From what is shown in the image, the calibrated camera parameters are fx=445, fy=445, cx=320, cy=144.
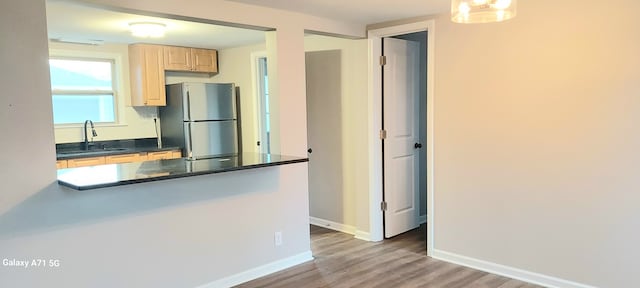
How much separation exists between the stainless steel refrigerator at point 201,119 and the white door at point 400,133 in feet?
6.15

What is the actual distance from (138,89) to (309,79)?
81.0 inches

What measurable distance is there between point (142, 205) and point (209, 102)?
262cm

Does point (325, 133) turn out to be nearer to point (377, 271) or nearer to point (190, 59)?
point (377, 271)

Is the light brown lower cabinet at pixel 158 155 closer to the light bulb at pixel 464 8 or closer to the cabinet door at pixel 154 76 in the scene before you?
the cabinet door at pixel 154 76

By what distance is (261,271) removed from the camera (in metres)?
3.49

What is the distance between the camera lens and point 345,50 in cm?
450

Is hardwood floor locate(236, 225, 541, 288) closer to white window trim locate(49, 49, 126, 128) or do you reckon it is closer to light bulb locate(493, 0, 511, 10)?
light bulb locate(493, 0, 511, 10)

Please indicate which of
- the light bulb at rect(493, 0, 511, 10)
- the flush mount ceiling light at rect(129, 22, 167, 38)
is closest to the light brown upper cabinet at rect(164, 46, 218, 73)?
the flush mount ceiling light at rect(129, 22, 167, 38)

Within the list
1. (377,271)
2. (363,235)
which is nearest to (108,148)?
(363,235)

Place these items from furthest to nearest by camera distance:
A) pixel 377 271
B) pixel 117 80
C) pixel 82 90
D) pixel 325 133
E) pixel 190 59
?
pixel 190 59
pixel 117 80
pixel 82 90
pixel 325 133
pixel 377 271

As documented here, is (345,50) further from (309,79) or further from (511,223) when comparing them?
(511,223)

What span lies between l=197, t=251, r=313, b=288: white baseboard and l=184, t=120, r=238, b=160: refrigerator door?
1.81 m

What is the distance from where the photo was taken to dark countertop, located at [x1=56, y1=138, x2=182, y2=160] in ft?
15.3

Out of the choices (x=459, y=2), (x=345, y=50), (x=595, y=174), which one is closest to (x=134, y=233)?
(x=459, y=2)
